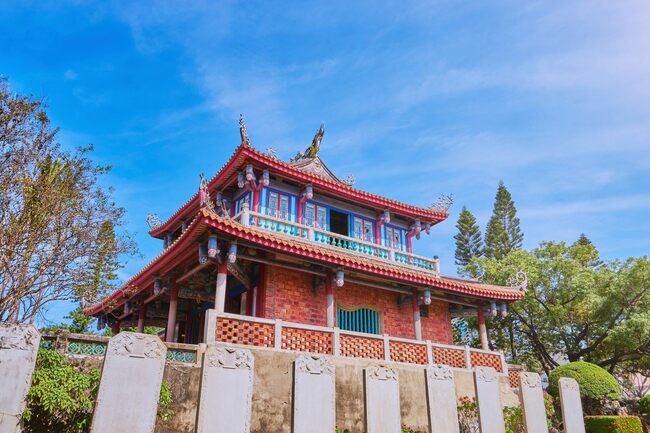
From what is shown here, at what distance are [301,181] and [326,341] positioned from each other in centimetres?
610

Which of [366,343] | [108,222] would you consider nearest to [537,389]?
[366,343]

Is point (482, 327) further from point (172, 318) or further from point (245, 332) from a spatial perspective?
point (172, 318)

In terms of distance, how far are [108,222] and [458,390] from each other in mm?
9760

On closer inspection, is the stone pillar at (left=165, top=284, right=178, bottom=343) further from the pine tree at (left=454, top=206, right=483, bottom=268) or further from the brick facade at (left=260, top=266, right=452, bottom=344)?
the pine tree at (left=454, top=206, right=483, bottom=268)

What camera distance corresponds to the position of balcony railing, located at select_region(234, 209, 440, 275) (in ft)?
47.0

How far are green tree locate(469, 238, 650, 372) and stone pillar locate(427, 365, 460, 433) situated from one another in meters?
14.9

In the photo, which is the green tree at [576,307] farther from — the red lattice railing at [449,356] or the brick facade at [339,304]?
the red lattice railing at [449,356]

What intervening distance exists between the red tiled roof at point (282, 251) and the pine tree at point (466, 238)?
24330 mm

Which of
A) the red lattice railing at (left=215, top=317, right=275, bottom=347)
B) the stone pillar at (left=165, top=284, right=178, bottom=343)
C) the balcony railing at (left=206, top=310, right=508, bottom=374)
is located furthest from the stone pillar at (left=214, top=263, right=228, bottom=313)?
the stone pillar at (left=165, top=284, right=178, bottom=343)

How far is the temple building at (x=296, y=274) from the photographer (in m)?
12.0

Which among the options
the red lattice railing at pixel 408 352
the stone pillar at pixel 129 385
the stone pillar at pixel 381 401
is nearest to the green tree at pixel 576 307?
the red lattice railing at pixel 408 352

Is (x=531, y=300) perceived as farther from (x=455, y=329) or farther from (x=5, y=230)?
(x=5, y=230)

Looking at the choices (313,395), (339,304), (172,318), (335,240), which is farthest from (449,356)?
(313,395)

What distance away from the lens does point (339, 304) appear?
49.4 ft
